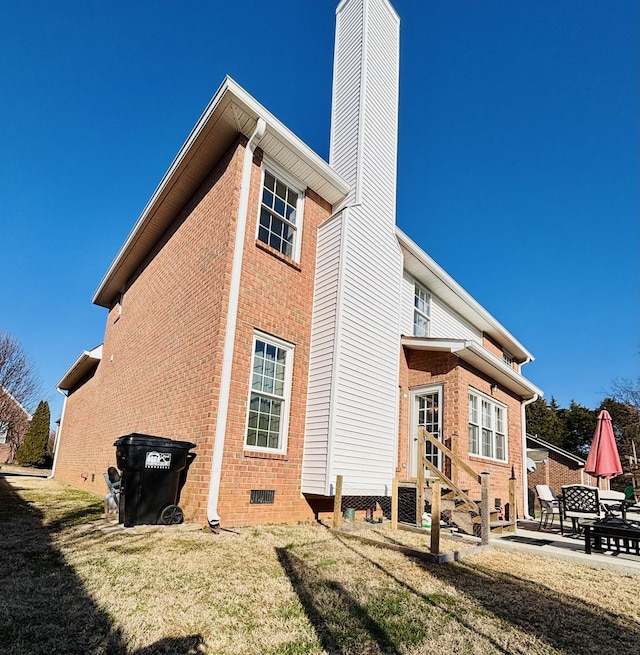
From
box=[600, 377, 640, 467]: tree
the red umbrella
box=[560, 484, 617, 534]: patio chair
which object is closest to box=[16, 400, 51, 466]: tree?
box=[560, 484, 617, 534]: patio chair

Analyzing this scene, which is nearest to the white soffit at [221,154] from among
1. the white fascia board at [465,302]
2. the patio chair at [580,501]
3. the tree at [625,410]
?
the white fascia board at [465,302]

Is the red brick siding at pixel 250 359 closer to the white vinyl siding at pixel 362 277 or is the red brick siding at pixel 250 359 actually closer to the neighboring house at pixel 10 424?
the white vinyl siding at pixel 362 277

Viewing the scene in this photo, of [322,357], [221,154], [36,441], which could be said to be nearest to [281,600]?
[322,357]

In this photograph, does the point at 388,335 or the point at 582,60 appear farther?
the point at 582,60

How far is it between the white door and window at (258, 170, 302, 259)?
488 cm

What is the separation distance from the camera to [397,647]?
3.03 m

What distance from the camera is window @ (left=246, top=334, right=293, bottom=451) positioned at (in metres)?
7.75

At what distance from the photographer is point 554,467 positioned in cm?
2272

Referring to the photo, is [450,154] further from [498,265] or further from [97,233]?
[97,233]

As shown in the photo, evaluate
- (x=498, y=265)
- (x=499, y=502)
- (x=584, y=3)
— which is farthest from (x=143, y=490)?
(x=498, y=265)

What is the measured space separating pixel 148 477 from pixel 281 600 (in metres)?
3.31

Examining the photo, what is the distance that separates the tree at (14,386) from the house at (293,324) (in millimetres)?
17326

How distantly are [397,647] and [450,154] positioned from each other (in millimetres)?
19176

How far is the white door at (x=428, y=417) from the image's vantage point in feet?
35.4
